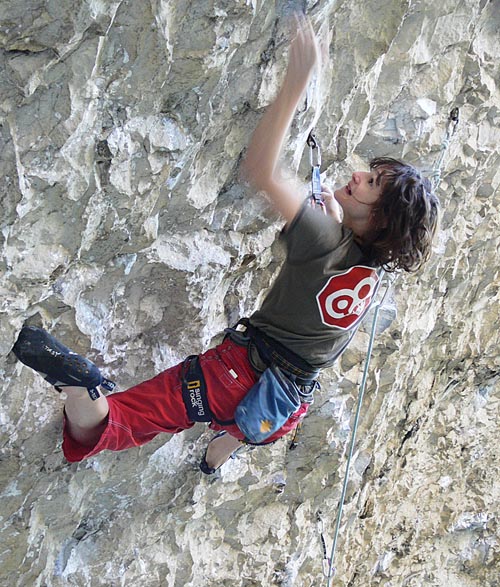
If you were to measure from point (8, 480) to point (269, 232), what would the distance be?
1507mm

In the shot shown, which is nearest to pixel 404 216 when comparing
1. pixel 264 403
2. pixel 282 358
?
pixel 282 358

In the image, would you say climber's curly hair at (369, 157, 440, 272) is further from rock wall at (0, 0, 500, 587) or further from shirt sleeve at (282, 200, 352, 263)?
rock wall at (0, 0, 500, 587)

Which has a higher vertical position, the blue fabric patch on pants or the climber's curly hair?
the climber's curly hair

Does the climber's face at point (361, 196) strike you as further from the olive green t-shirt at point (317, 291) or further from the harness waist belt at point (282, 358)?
the harness waist belt at point (282, 358)

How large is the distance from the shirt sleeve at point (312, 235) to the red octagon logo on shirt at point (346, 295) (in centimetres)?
12

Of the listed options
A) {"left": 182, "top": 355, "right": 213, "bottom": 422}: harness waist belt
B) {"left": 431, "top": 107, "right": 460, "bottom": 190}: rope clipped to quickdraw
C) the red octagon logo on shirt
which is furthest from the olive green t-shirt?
{"left": 431, "top": 107, "right": 460, "bottom": 190}: rope clipped to quickdraw

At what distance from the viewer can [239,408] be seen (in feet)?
7.69

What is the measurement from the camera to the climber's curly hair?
2.00 metres

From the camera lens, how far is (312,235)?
1.97 m

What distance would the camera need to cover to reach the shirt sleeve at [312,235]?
76.3 inches

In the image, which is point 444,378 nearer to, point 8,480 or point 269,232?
point 269,232

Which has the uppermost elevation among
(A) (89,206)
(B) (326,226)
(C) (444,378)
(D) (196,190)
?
(A) (89,206)

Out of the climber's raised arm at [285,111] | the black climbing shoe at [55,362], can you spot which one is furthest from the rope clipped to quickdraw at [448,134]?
the black climbing shoe at [55,362]

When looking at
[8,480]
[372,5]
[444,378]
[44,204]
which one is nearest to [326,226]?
[44,204]
